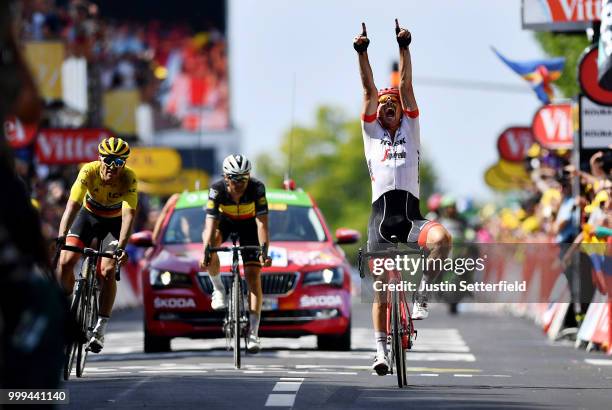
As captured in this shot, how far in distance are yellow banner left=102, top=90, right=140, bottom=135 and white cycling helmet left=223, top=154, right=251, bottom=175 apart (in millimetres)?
38742

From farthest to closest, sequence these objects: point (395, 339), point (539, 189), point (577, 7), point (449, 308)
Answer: point (449, 308) < point (539, 189) < point (577, 7) < point (395, 339)

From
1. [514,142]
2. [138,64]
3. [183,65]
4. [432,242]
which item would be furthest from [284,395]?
[183,65]

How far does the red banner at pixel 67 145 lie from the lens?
33.7m

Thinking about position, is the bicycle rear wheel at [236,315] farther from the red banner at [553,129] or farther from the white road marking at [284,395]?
the red banner at [553,129]

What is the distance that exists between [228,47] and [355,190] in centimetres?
2661

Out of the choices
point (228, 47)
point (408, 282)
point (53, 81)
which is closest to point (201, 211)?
point (408, 282)

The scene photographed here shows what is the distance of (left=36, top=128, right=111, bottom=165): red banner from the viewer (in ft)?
111

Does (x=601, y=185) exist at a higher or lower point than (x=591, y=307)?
higher

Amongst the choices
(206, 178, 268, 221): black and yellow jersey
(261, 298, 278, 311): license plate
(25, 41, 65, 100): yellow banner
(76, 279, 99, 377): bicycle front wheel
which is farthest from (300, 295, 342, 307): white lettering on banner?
(25, 41, 65, 100): yellow banner

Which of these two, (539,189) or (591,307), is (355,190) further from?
(591,307)

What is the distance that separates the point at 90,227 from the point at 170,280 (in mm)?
3040

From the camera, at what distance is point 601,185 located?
778 inches

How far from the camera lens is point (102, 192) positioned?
597 inches

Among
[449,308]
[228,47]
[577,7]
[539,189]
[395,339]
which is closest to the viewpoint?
[395,339]
